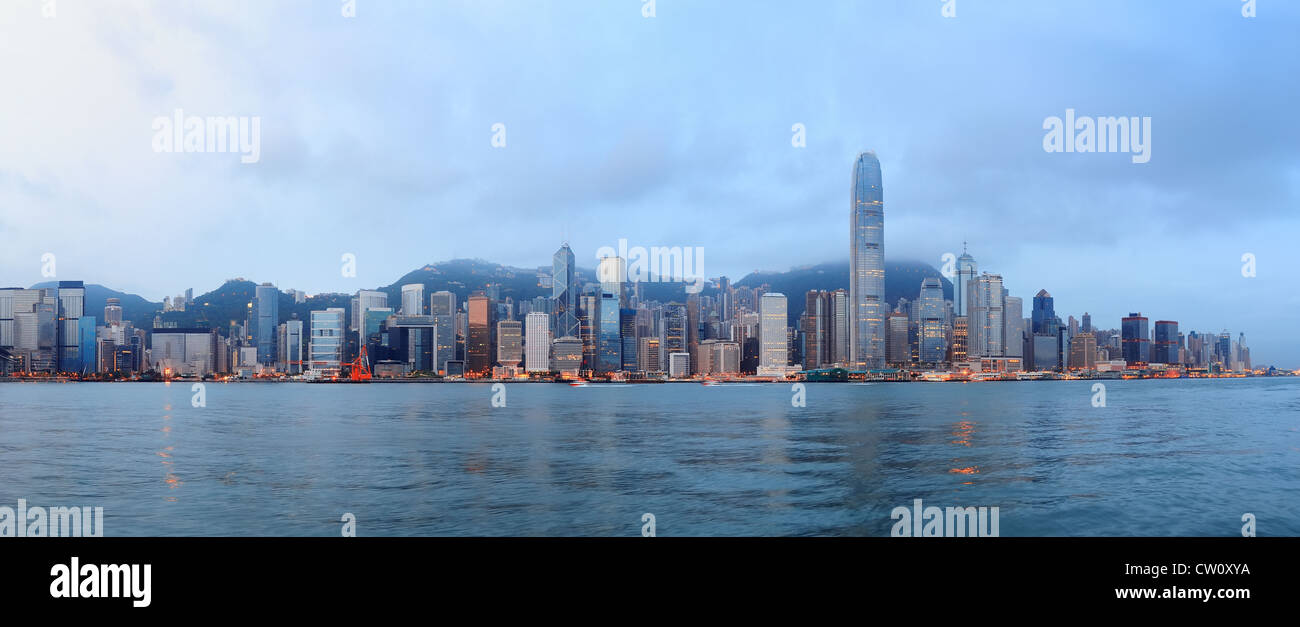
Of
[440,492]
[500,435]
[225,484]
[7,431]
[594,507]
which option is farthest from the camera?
[7,431]

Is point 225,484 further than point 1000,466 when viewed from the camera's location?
No

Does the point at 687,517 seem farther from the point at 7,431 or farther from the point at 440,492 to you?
the point at 7,431
